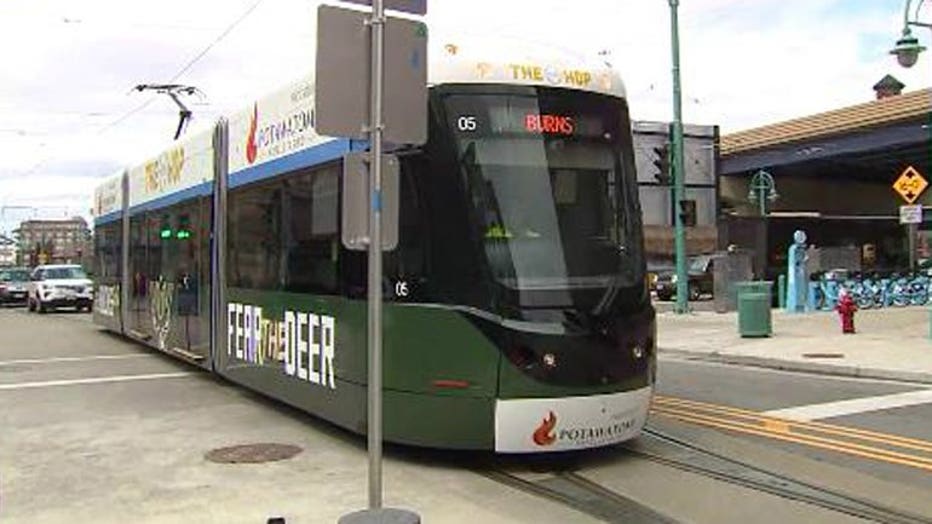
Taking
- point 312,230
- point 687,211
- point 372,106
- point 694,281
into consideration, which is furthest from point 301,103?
point 694,281

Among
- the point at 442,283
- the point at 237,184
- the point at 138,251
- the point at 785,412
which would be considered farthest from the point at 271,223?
the point at 138,251

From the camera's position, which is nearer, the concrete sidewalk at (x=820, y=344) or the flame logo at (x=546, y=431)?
the flame logo at (x=546, y=431)

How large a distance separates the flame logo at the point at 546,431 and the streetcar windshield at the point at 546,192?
0.87m

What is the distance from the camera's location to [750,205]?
5147 centimetres

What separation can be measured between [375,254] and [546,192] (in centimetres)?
286

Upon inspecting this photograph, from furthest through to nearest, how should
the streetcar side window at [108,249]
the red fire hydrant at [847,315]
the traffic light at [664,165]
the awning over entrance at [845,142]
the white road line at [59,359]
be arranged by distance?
the awning over entrance at [845,142] → the traffic light at [664,165] → the streetcar side window at [108,249] → the red fire hydrant at [847,315] → the white road line at [59,359]

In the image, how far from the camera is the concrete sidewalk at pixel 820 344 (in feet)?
52.0

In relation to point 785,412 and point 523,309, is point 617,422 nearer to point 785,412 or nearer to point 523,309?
point 523,309

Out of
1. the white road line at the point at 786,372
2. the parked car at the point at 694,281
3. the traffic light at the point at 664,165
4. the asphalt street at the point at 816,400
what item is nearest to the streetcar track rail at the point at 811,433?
the asphalt street at the point at 816,400

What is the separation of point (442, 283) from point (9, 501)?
11.3 feet

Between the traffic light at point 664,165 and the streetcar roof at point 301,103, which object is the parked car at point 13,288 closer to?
the traffic light at point 664,165

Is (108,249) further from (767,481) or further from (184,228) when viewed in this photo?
(767,481)

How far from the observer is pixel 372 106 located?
20.0 feet

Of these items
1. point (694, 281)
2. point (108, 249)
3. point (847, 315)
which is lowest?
point (847, 315)
